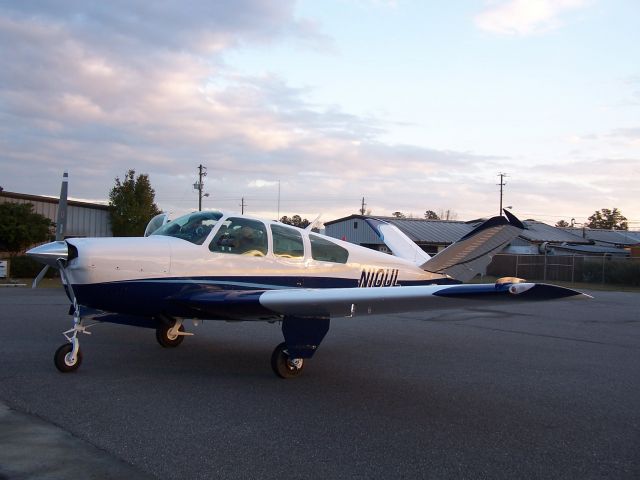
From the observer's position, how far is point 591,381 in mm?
8211

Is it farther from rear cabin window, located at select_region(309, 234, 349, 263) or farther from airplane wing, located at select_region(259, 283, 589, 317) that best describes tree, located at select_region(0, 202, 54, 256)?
airplane wing, located at select_region(259, 283, 589, 317)

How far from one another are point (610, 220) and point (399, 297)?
114 m

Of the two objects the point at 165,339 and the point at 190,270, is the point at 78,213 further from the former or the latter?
the point at 190,270

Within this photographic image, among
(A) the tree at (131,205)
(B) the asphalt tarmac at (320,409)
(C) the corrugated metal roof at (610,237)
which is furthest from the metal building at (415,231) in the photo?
(B) the asphalt tarmac at (320,409)

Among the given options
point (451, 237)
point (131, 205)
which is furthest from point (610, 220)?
point (131, 205)

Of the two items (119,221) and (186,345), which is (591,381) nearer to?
(186,345)

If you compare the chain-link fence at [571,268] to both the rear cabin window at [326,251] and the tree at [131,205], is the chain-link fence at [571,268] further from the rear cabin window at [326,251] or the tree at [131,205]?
the rear cabin window at [326,251]

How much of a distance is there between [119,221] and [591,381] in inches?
1162

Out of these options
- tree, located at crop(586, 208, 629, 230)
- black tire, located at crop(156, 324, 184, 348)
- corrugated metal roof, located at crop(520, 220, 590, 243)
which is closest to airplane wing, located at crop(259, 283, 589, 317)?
black tire, located at crop(156, 324, 184, 348)

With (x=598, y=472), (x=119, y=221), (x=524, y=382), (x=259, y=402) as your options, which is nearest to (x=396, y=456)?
(x=598, y=472)

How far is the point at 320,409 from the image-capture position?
6453 millimetres

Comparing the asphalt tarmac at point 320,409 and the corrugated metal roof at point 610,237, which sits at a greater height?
the corrugated metal roof at point 610,237

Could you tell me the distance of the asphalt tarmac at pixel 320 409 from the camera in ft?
15.5

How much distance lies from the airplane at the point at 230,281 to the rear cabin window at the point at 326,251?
0.06 ft
